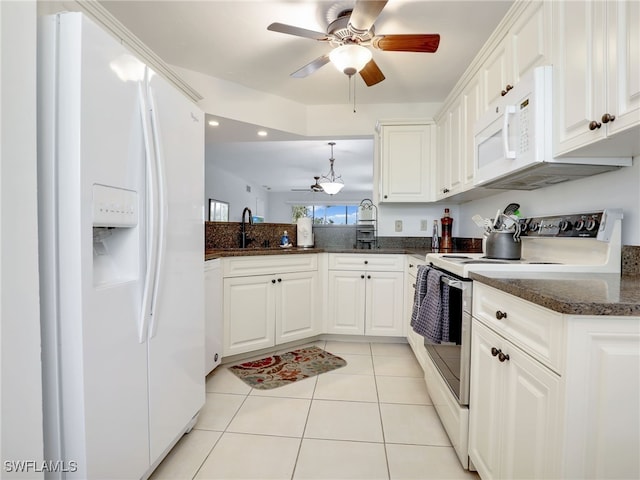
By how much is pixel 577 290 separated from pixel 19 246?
1468mm

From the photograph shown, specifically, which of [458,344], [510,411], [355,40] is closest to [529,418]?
[510,411]

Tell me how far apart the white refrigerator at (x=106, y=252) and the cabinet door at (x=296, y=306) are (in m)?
1.33

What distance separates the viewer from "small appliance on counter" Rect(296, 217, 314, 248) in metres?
3.28

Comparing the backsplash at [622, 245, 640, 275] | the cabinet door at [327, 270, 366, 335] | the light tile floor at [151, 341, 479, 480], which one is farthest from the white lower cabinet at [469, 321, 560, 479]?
the cabinet door at [327, 270, 366, 335]

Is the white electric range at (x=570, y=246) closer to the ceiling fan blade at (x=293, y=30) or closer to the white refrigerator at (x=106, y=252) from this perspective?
the white refrigerator at (x=106, y=252)

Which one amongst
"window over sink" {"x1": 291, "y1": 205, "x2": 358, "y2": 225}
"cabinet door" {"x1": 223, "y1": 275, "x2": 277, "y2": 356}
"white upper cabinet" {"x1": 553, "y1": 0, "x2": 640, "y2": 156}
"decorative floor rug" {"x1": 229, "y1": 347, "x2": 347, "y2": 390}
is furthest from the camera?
"window over sink" {"x1": 291, "y1": 205, "x2": 358, "y2": 225}

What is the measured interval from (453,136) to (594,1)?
1475 millimetres

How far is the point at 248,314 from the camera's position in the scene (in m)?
2.54

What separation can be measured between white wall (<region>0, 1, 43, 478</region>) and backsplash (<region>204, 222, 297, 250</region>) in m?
2.13

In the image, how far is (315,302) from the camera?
9.68ft

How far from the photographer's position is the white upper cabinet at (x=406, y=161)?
3037 mm

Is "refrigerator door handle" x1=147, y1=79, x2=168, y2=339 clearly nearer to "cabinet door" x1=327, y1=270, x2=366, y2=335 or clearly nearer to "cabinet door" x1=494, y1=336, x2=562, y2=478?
"cabinet door" x1=494, y1=336, x2=562, y2=478

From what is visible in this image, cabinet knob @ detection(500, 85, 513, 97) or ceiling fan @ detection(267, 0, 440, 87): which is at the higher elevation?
ceiling fan @ detection(267, 0, 440, 87)

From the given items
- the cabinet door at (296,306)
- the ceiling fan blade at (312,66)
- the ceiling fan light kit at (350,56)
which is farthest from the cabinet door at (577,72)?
the cabinet door at (296,306)
